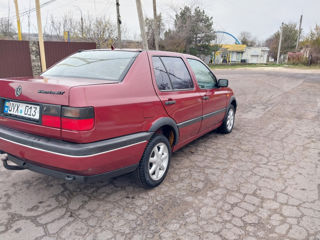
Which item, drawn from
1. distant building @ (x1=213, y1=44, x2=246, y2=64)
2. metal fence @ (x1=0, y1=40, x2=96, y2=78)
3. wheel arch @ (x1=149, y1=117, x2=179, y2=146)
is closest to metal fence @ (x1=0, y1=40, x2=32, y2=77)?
metal fence @ (x1=0, y1=40, x2=96, y2=78)

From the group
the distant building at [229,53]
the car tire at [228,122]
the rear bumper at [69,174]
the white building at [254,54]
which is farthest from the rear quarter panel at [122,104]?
the white building at [254,54]

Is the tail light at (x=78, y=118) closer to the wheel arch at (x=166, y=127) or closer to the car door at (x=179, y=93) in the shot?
the wheel arch at (x=166, y=127)

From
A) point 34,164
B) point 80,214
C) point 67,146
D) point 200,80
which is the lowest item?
point 80,214

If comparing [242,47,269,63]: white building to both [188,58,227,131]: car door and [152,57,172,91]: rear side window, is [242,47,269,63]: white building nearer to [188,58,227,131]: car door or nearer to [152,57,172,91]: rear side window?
[188,58,227,131]: car door

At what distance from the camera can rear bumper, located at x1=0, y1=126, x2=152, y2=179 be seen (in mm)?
2201

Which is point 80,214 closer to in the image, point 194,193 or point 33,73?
point 194,193

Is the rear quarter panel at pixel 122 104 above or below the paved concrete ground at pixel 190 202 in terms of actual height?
above

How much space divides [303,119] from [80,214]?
6.34 meters

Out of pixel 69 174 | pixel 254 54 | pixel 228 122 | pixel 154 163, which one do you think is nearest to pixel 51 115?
pixel 69 174

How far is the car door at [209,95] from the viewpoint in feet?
13.3

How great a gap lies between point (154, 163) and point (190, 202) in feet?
2.01

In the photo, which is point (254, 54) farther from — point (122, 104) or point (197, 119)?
point (122, 104)

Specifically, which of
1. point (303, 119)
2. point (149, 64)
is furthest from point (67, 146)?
point (303, 119)

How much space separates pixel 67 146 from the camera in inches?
87.3
